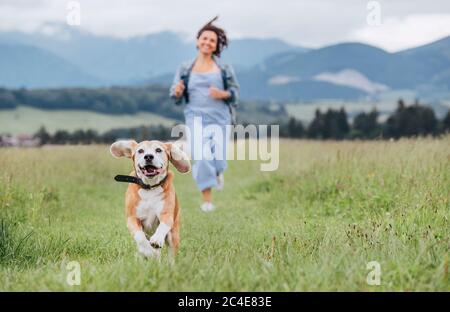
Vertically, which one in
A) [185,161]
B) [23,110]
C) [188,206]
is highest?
[23,110]

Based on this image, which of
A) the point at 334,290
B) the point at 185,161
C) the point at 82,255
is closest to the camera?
the point at 334,290

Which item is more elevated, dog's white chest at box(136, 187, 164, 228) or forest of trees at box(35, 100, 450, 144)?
forest of trees at box(35, 100, 450, 144)

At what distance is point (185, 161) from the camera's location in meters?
5.40

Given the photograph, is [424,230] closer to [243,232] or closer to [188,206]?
[243,232]

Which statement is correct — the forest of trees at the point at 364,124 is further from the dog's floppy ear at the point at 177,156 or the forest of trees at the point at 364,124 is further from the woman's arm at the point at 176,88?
the dog's floppy ear at the point at 177,156

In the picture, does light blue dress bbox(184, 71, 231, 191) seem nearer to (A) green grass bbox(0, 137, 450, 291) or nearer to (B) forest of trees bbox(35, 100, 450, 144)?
(A) green grass bbox(0, 137, 450, 291)

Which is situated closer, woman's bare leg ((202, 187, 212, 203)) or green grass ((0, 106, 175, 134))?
woman's bare leg ((202, 187, 212, 203))

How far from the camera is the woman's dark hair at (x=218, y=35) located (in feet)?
34.5

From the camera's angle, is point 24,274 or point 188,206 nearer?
point 24,274

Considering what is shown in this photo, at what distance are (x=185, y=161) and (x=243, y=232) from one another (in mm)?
2088

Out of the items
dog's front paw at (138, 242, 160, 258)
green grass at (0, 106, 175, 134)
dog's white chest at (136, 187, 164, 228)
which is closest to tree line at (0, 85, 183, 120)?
green grass at (0, 106, 175, 134)

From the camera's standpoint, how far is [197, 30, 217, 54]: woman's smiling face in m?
10.5

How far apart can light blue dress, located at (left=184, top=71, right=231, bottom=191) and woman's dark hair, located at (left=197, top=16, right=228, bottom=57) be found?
0.39 m
